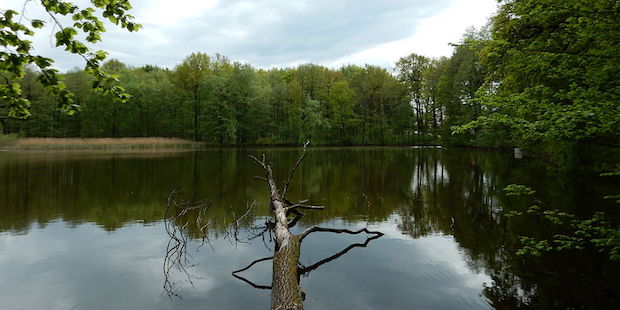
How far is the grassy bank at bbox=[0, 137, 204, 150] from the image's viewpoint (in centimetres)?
4428

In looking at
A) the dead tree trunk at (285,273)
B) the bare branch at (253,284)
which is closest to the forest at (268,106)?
the dead tree trunk at (285,273)

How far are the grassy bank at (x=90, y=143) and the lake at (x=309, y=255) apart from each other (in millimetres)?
38193

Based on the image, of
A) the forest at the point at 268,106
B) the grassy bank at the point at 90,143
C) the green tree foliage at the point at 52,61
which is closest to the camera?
the green tree foliage at the point at 52,61

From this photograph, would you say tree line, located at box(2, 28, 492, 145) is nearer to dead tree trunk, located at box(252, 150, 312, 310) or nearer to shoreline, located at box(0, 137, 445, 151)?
shoreline, located at box(0, 137, 445, 151)

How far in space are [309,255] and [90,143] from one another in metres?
51.1

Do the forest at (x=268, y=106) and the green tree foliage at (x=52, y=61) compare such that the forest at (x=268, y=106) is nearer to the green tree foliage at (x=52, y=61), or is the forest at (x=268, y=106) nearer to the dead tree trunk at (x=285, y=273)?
the dead tree trunk at (x=285, y=273)

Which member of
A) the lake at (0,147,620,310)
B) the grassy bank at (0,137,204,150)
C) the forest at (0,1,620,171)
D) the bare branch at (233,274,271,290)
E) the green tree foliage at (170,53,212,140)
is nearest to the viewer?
the lake at (0,147,620,310)

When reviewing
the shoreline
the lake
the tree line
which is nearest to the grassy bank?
the shoreline

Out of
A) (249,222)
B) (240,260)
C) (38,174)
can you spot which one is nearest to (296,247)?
(240,260)

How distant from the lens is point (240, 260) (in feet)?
21.5

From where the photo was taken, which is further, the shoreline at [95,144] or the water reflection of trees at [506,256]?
the shoreline at [95,144]

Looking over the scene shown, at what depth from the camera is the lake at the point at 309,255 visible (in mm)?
5023

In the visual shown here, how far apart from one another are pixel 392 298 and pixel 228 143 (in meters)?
58.5

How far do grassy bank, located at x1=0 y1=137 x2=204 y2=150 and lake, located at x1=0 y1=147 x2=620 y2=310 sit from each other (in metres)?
38.2
